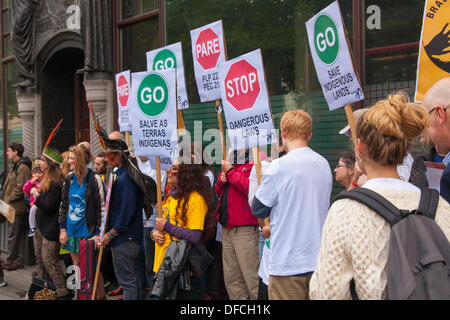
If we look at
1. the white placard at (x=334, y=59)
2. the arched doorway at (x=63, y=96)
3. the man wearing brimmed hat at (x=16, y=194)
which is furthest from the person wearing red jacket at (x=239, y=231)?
the arched doorway at (x=63, y=96)

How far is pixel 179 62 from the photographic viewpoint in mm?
6410

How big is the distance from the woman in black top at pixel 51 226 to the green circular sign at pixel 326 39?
13.5 feet

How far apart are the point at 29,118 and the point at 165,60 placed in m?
5.78

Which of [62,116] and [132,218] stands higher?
[62,116]

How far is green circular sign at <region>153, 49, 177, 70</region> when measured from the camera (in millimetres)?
6496

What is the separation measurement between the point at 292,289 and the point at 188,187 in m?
1.66

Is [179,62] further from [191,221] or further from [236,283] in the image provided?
[236,283]

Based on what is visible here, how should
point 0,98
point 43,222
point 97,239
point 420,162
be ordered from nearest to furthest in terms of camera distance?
point 420,162
point 97,239
point 43,222
point 0,98

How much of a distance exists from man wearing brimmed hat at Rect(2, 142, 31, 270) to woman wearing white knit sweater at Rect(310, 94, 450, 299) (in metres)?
8.31

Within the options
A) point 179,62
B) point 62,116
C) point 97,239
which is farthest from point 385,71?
point 62,116

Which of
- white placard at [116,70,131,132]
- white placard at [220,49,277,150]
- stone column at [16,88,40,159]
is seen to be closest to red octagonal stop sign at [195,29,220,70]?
white placard at [220,49,277,150]

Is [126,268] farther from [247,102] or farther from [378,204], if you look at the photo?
[378,204]

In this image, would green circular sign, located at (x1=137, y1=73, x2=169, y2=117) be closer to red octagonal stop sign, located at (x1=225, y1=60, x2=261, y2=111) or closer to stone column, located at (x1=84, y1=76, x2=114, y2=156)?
red octagonal stop sign, located at (x1=225, y1=60, x2=261, y2=111)

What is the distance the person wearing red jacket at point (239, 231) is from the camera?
5.34 meters
